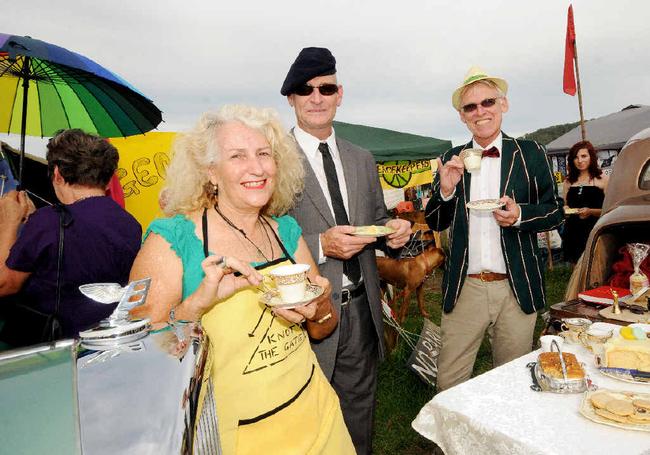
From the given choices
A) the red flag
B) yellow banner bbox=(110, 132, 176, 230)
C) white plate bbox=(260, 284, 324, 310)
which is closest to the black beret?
white plate bbox=(260, 284, 324, 310)

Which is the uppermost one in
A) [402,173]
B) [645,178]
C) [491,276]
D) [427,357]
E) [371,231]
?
[402,173]

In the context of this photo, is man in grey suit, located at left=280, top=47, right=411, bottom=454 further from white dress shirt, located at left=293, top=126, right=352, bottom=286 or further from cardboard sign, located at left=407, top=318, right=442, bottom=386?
cardboard sign, located at left=407, top=318, right=442, bottom=386

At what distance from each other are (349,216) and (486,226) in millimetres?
1098

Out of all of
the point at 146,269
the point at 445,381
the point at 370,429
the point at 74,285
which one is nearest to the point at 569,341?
the point at 445,381

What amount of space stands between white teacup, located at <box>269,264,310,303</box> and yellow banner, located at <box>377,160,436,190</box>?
27.6 ft

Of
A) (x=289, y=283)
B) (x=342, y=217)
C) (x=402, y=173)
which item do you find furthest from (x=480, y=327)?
(x=402, y=173)

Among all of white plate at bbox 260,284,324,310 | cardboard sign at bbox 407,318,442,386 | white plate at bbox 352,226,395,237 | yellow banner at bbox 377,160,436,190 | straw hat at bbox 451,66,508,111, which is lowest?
cardboard sign at bbox 407,318,442,386

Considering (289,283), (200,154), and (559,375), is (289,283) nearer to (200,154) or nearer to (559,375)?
(200,154)

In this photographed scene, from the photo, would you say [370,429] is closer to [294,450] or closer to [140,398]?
[294,450]

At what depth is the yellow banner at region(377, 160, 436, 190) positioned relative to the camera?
34.2 feet

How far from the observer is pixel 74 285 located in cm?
258

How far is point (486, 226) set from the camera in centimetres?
323

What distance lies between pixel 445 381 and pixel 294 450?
2.03 metres

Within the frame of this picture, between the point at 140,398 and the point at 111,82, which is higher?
the point at 111,82
